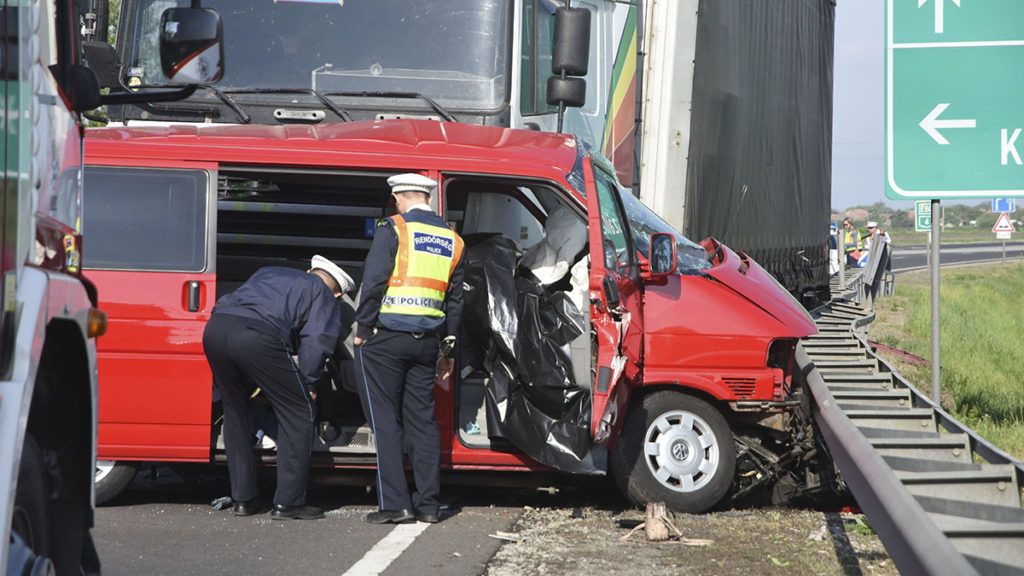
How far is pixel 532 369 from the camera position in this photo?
7.77 metres

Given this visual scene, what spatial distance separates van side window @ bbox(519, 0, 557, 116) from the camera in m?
9.16

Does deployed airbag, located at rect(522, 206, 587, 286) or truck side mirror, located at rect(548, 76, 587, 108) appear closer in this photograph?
deployed airbag, located at rect(522, 206, 587, 286)

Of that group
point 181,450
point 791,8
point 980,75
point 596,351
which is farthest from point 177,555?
point 791,8

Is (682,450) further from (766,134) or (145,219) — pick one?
(766,134)

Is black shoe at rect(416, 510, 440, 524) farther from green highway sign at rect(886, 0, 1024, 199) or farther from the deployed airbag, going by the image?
green highway sign at rect(886, 0, 1024, 199)

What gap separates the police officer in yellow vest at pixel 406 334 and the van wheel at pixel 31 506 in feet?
12.6

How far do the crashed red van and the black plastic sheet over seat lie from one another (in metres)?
0.01

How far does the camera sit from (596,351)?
25.3ft

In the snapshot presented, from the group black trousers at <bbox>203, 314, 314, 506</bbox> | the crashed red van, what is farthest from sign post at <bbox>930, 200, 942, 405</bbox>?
black trousers at <bbox>203, 314, 314, 506</bbox>

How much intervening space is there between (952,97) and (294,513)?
14.8 ft

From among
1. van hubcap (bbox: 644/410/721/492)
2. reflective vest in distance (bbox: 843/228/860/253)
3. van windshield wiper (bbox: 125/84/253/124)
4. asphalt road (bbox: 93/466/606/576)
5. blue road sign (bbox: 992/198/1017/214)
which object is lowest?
asphalt road (bbox: 93/466/606/576)

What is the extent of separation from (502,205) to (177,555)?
350 cm

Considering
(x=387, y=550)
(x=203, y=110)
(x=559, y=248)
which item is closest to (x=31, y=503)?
(x=387, y=550)

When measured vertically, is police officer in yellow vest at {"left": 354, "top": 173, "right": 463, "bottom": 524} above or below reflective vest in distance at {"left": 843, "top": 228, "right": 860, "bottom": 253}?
below
